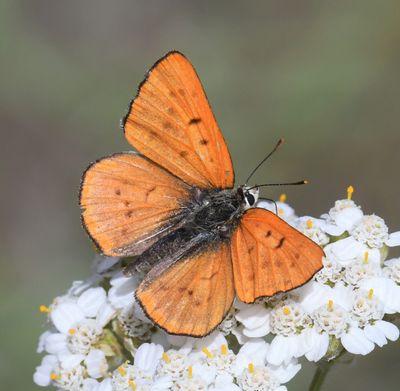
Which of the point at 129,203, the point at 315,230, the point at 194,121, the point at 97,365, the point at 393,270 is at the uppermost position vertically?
the point at 194,121

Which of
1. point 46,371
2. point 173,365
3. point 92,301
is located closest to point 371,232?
point 173,365

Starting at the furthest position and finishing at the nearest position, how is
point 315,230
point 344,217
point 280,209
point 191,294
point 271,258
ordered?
point 280,209, point 344,217, point 315,230, point 191,294, point 271,258

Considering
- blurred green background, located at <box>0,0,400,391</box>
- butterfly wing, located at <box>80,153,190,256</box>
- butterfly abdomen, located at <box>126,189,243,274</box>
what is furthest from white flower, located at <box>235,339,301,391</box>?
blurred green background, located at <box>0,0,400,391</box>

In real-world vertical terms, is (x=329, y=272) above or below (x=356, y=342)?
above

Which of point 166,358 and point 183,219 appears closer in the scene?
point 166,358

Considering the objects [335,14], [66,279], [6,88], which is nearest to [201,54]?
[335,14]

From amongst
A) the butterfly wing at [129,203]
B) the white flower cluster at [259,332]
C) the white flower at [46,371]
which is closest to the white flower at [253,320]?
the white flower cluster at [259,332]

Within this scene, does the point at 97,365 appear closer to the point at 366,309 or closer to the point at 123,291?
the point at 123,291

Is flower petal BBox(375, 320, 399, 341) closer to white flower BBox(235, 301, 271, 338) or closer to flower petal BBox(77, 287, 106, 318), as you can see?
white flower BBox(235, 301, 271, 338)
